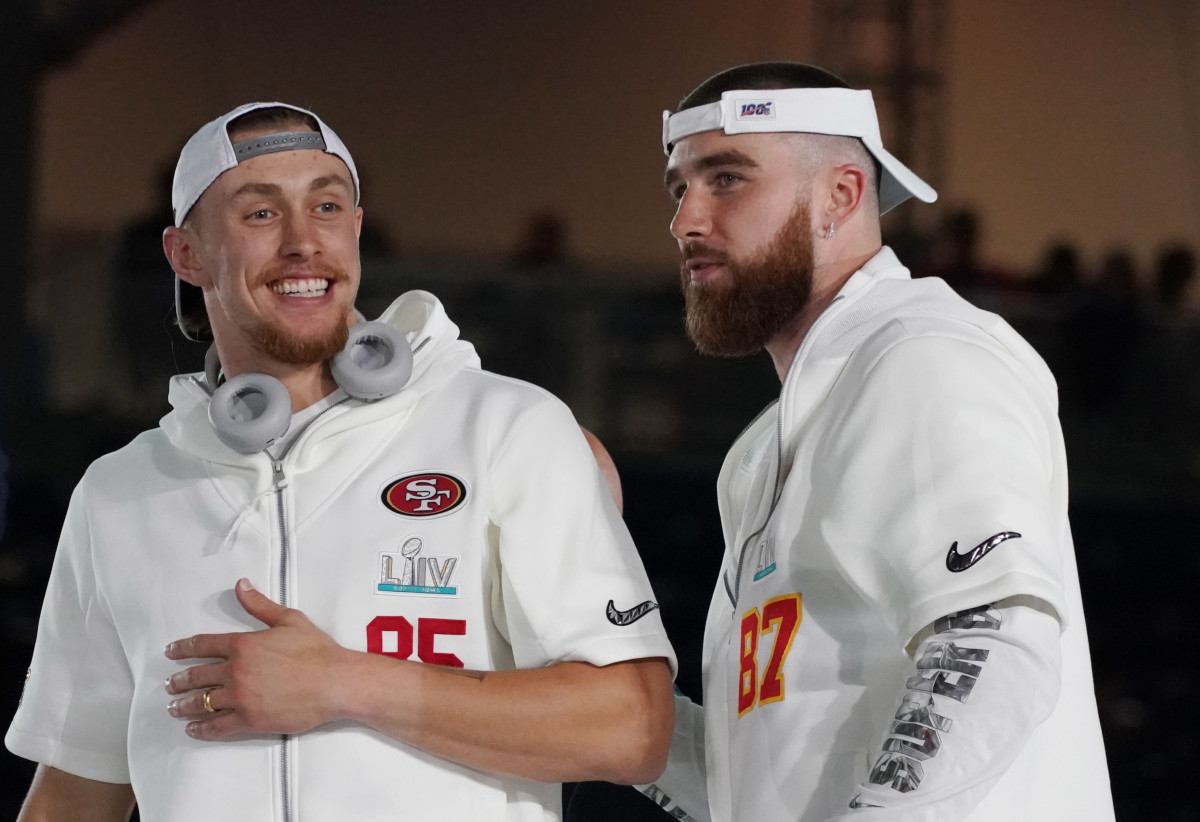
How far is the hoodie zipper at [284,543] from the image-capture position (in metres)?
1.65

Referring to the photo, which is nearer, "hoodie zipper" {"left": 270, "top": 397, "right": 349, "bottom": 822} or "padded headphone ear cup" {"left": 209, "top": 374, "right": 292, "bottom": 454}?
"hoodie zipper" {"left": 270, "top": 397, "right": 349, "bottom": 822}

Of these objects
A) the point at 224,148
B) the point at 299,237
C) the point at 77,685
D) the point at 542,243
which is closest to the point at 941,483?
the point at 299,237

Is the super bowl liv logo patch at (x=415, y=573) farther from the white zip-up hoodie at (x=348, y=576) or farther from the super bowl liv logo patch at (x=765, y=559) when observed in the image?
the super bowl liv logo patch at (x=765, y=559)

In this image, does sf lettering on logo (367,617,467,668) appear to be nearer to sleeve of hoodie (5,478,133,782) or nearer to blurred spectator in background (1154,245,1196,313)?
sleeve of hoodie (5,478,133,782)

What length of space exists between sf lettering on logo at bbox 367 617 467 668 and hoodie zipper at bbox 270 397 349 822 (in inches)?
4.7

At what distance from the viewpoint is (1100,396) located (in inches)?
251

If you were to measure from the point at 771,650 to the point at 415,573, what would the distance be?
1.44 feet

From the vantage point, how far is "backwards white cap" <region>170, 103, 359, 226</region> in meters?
1.87

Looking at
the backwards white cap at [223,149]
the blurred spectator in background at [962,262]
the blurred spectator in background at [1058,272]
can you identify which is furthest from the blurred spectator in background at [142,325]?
the backwards white cap at [223,149]

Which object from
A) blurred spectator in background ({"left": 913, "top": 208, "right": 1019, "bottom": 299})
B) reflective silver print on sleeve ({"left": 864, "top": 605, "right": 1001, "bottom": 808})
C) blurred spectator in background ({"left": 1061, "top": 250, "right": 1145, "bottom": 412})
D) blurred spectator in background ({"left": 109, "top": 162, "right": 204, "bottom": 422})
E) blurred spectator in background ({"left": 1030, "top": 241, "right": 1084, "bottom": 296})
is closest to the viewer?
reflective silver print on sleeve ({"left": 864, "top": 605, "right": 1001, "bottom": 808})

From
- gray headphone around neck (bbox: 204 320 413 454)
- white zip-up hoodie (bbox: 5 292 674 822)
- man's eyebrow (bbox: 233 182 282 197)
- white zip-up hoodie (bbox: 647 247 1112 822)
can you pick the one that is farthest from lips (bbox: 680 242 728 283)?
man's eyebrow (bbox: 233 182 282 197)

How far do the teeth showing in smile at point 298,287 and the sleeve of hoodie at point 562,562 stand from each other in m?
0.33

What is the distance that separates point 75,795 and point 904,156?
5.15m

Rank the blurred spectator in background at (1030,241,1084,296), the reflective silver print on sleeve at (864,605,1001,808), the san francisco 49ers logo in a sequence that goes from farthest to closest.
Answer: the blurred spectator in background at (1030,241,1084,296), the san francisco 49ers logo, the reflective silver print on sleeve at (864,605,1001,808)
